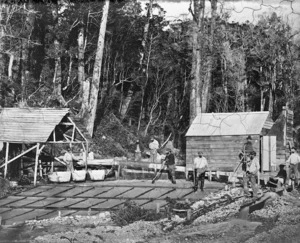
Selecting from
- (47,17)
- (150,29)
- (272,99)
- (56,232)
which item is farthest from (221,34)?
(47,17)

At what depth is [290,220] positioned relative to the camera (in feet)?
33.6

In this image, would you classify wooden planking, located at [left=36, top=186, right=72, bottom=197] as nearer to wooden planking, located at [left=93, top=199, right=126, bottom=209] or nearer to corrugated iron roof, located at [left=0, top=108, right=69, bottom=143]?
wooden planking, located at [left=93, top=199, right=126, bottom=209]

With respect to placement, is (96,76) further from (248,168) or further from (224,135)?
(248,168)

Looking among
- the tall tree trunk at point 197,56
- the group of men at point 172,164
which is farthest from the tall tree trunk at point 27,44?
the tall tree trunk at point 197,56

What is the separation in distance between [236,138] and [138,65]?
3.92 meters

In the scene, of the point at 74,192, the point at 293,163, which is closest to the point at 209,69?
the point at 293,163

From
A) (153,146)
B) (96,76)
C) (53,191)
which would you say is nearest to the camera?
(53,191)

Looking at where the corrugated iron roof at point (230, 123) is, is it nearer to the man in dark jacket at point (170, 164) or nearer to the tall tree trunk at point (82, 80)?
the man in dark jacket at point (170, 164)

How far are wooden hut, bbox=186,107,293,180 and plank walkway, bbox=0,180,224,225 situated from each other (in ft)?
4.60

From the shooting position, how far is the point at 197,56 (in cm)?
1267

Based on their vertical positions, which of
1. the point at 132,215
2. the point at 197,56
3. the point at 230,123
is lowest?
the point at 132,215

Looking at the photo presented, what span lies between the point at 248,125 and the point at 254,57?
101 inches

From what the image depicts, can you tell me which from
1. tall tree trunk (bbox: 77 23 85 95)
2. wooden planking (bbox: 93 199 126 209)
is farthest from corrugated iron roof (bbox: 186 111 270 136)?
tall tree trunk (bbox: 77 23 85 95)

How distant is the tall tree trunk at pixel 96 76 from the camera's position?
63.1 feet
